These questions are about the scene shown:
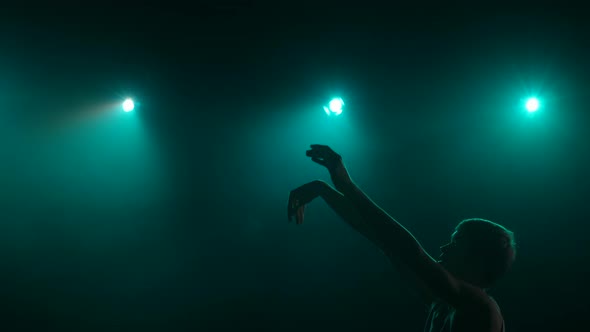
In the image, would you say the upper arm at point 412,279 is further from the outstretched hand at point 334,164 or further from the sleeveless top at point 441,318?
the outstretched hand at point 334,164

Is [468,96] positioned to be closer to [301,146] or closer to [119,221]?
[301,146]

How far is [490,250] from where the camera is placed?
1.17m

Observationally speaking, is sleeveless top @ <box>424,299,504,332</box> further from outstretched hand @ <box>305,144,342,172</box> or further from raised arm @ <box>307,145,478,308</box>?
outstretched hand @ <box>305,144,342,172</box>

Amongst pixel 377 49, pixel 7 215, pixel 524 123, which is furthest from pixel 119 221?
pixel 524 123

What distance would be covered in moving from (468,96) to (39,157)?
665 centimetres

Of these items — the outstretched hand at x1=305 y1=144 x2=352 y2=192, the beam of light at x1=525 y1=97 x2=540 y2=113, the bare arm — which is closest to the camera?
the outstretched hand at x1=305 y1=144 x2=352 y2=192

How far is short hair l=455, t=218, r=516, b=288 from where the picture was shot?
1.17 metres

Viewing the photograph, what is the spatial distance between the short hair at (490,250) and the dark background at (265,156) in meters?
3.25

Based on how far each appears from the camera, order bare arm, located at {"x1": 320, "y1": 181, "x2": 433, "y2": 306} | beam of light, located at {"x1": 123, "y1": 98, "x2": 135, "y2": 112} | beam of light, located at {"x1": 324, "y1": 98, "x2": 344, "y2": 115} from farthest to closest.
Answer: beam of light, located at {"x1": 123, "y1": 98, "x2": 135, "y2": 112}
beam of light, located at {"x1": 324, "y1": 98, "x2": 344, "y2": 115}
bare arm, located at {"x1": 320, "y1": 181, "x2": 433, "y2": 306}

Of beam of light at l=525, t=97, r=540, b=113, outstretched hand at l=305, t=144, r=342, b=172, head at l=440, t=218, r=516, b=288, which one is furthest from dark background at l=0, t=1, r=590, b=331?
head at l=440, t=218, r=516, b=288

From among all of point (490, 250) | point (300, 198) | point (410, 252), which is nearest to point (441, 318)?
point (490, 250)

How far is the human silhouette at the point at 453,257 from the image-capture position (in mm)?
987

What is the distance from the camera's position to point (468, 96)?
431 centimetres

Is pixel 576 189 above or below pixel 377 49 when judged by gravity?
below
